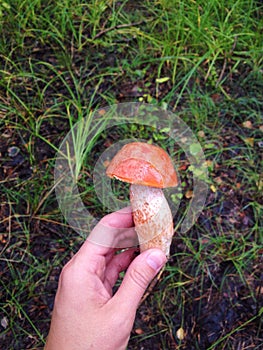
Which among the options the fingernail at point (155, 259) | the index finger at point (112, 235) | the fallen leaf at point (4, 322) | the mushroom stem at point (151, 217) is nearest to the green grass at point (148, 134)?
the fallen leaf at point (4, 322)

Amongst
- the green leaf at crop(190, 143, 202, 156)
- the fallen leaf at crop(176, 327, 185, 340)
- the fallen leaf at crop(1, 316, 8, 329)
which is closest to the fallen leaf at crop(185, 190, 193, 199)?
the green leaf at crop(190, 143, 202, 156)

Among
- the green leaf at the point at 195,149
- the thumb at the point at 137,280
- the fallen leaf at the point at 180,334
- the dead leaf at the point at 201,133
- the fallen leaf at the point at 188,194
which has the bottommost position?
the fallen leaf at the point at 180,334

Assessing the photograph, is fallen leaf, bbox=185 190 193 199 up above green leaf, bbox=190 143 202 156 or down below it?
below

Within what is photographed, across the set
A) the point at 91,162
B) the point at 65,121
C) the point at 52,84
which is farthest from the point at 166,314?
the point at 52,84

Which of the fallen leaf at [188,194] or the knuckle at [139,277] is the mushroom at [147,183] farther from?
the fallen leaf at [188,194]

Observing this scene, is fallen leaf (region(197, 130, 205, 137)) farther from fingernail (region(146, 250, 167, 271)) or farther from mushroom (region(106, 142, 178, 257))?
fingernail (region(146, 250, 167, 271))

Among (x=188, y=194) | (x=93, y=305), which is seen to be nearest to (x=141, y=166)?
(x=93, y=305)

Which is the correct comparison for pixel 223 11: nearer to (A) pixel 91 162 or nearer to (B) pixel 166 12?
(B) pixel 166 12
